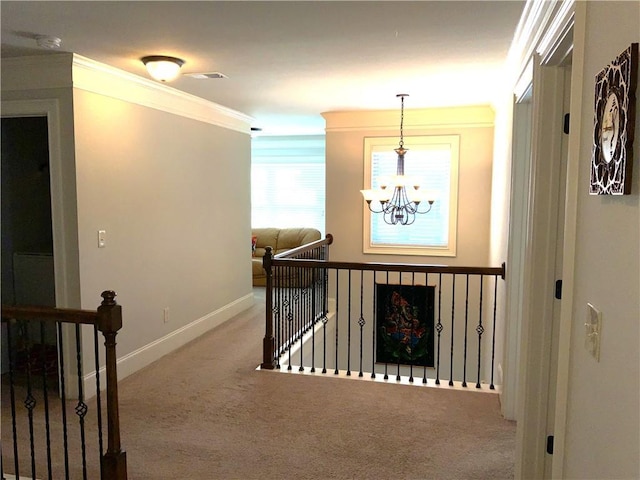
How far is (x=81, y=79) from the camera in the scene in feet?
11.1

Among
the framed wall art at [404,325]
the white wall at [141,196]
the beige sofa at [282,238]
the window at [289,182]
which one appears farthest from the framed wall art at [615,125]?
the window at [289,182]

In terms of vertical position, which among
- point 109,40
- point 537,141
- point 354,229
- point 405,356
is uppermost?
point 109,40

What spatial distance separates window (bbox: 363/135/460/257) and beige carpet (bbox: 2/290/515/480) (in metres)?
2.27

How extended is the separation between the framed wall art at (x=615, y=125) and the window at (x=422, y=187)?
14.2 ft

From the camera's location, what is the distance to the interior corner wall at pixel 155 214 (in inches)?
140

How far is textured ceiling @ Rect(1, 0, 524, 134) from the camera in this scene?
2.45 m

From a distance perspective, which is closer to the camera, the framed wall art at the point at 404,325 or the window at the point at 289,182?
the framed wall art at the point at 404,325

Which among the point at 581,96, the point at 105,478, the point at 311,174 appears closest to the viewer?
the point at 581,96

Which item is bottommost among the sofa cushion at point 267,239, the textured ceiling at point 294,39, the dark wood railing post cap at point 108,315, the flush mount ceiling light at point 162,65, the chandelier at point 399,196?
the sofa cushion at point 267,239

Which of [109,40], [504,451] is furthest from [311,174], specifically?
[504,451]

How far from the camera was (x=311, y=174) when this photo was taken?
28.9ft

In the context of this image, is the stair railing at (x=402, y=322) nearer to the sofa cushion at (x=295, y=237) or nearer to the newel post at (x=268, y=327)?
the newel post at (x=268, y=327)

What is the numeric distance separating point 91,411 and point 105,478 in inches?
40.2

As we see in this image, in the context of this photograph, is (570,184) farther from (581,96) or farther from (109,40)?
(109,40)
